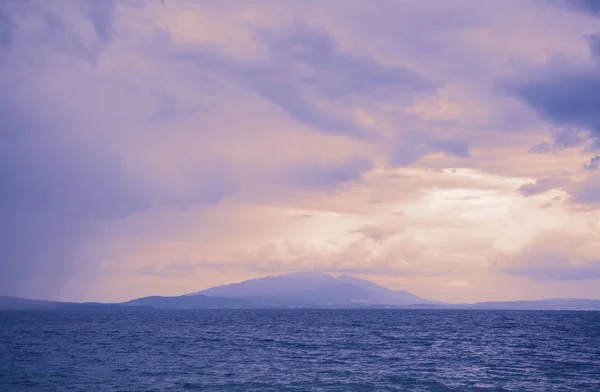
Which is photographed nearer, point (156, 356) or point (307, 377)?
point (307, 377)

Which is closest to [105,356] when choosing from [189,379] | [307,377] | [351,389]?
[189,379]

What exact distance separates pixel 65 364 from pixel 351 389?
32206 mm

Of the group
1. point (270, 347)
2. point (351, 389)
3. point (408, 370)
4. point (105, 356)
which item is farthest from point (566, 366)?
point (105, 356)

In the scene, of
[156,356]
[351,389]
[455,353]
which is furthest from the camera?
[455,353]

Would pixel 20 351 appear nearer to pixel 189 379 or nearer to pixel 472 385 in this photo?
pixel 189 379

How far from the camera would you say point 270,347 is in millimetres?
73188

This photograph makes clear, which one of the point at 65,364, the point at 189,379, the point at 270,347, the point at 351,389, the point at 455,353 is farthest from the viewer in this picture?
the point at 270,347

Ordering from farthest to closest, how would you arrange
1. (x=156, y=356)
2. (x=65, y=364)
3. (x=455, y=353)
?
(x=455, y=353)
(x=156, y=356)
(x=65, y=364)

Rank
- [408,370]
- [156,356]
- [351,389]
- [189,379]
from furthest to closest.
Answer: [156,356] < [408,370] < [189,379] < [351,389]

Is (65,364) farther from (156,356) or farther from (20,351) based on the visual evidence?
(20,351)

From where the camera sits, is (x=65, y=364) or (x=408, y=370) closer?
(x=408, y=370)

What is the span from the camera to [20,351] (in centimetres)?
6825

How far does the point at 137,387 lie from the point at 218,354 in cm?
2269

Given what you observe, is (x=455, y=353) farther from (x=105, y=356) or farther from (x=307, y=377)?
(x=105, y=356)
